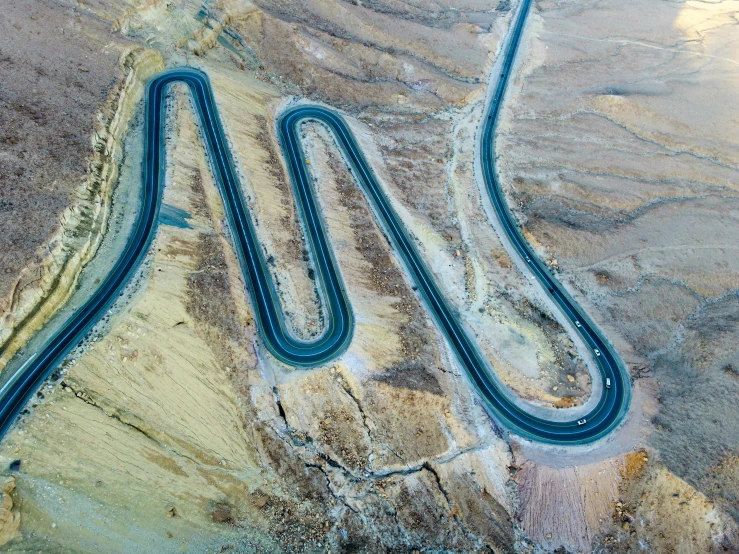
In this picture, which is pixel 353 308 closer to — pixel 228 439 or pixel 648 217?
pixel 228 439

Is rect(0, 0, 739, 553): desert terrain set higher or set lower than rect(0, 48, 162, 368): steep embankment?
lower

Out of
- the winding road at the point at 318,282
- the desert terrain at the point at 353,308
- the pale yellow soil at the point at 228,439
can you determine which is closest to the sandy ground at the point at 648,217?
the desert terrain at the point at 353,308

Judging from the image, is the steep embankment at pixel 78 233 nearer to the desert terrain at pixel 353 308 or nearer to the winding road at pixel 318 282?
the desert terrain at pixel 353 308

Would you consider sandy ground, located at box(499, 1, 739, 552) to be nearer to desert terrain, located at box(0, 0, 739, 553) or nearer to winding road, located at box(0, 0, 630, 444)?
desert terrain, located at box(0, 0, 739, 553)

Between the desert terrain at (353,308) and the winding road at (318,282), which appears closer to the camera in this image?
the desert terrain at (353,308)

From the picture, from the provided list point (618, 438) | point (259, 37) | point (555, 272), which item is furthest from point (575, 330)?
point (259, 37)

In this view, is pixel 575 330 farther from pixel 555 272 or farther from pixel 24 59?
pixel 24 59

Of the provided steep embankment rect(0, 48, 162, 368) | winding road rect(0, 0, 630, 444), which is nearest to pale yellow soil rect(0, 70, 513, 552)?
winding road rect(0, 0, 630, 444)
